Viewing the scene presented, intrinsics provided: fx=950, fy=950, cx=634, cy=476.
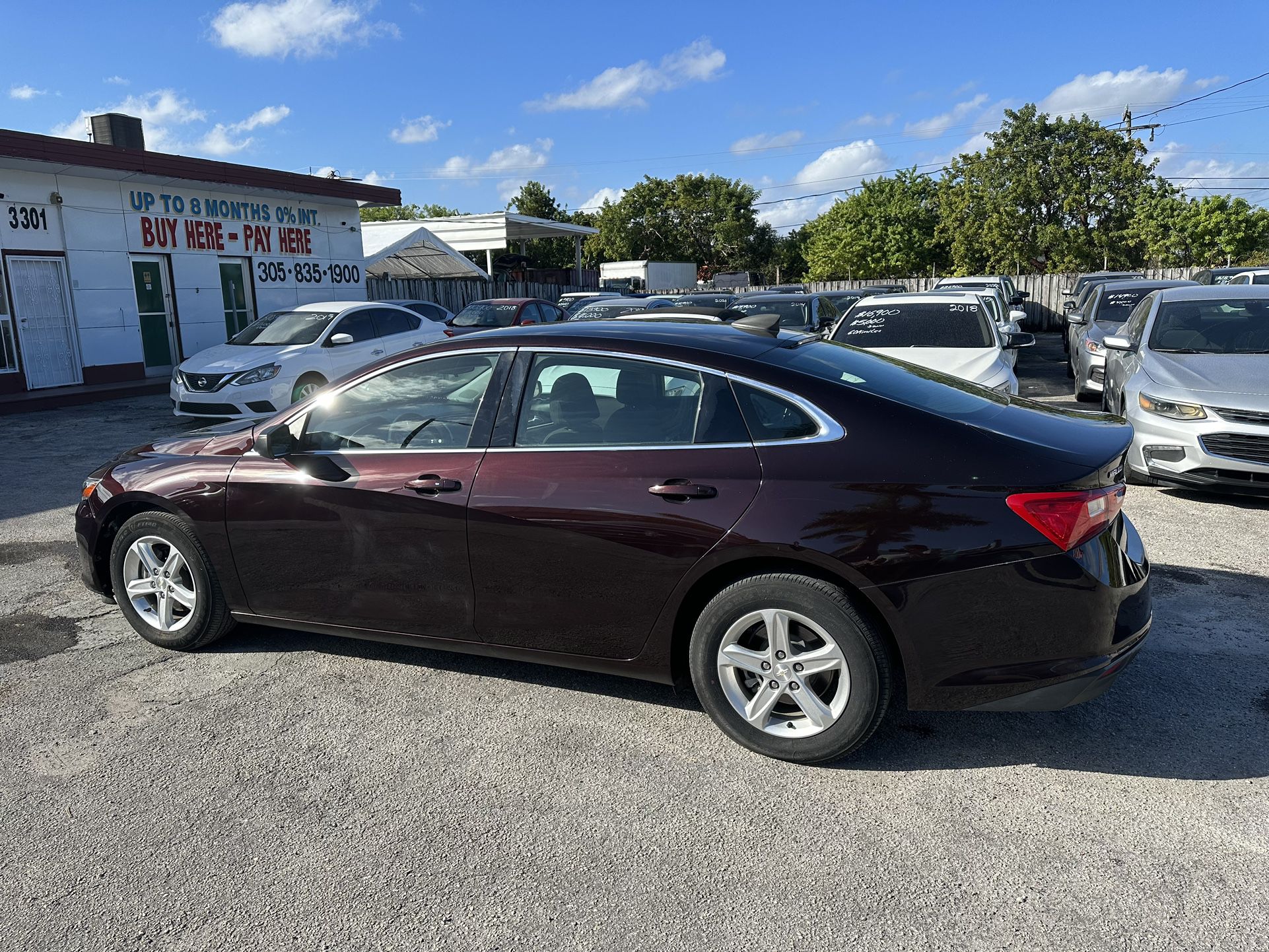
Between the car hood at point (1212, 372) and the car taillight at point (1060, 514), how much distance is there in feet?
15.3

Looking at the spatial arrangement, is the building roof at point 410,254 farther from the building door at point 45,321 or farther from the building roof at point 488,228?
the building door at point 45,321

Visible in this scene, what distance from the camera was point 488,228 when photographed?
1399 inches

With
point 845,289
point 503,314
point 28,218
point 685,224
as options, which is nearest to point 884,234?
point 685,224

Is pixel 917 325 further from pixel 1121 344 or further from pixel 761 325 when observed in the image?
pixel 761 325

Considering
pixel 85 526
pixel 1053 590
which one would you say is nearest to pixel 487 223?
pixel 85 526

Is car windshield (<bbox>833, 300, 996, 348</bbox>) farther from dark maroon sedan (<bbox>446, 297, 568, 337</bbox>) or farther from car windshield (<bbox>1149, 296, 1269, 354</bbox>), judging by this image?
dark maroon sedan (<bbox>446, 297, 568, 337</bbox>)

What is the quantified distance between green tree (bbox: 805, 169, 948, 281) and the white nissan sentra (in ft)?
179

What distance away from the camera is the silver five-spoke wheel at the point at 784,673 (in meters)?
3.38

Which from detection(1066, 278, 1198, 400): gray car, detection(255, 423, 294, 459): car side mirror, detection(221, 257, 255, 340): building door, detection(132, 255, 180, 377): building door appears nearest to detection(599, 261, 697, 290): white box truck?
detection(221, 257, 255, 340): building door

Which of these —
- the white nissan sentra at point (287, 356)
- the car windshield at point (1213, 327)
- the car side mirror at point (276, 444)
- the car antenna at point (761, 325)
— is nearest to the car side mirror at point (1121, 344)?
the car windshield at point (1213, 327)

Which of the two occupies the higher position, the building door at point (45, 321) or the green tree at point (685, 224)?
the green tree at point (685, 224)

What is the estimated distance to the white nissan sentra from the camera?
1216cm

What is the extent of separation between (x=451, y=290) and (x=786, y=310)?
19943 millimetres

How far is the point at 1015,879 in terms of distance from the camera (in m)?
2.81
